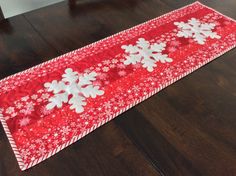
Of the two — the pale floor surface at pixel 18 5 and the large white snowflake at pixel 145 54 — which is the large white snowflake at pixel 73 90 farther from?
the pale floor surface at pixel 18 5

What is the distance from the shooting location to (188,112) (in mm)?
845

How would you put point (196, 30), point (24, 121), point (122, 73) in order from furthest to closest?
point (196, 30), point (122, 73), point (24, 121)

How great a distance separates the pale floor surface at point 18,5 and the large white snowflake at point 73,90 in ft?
2.24

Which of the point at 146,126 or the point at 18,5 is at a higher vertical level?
the point at 18,5

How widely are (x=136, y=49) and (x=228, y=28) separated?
491mm

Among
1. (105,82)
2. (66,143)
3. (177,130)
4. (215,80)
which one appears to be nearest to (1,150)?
(66,143)

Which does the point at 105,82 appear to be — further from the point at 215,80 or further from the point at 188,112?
the point at 215,80

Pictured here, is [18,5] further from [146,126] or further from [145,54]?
[146,126]

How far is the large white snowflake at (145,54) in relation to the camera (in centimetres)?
102

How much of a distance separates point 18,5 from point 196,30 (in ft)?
3.38

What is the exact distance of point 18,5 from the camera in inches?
56.1

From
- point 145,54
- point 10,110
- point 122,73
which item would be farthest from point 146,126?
point 10,110

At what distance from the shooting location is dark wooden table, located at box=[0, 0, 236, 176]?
707 mm

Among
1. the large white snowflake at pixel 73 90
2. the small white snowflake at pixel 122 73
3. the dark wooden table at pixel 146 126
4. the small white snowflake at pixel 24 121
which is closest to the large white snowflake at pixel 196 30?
the dark wooden table at pixel 146 126
